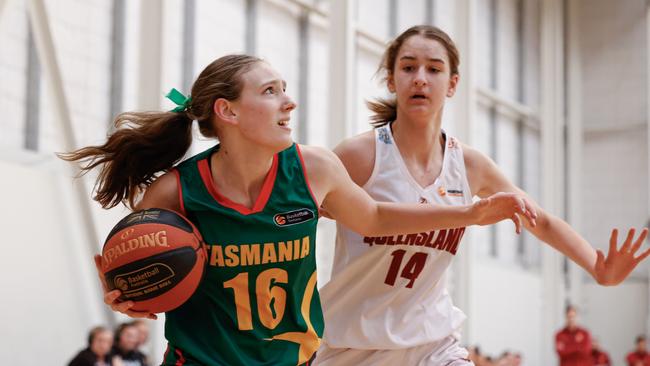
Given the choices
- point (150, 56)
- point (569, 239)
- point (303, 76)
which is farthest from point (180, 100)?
point (303, 76)

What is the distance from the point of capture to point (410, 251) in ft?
14.2

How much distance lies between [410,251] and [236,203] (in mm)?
1076

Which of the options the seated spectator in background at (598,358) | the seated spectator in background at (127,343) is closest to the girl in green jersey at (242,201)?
the seated spectator in background at (127,343)

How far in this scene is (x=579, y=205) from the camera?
2250 cm

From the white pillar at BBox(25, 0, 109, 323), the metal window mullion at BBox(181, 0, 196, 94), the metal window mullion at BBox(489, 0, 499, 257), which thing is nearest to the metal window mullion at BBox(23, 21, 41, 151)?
the white pillar at BBox(25, 0, 109, 323)

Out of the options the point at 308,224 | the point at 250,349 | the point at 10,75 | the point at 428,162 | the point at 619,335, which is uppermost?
the point at 10,75

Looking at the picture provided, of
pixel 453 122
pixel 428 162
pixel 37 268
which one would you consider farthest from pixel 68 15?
pixel 453 122

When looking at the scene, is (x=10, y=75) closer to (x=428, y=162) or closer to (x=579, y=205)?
(x=428, y=162)

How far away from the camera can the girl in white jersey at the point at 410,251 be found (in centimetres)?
→ 431

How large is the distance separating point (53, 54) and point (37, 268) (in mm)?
1994

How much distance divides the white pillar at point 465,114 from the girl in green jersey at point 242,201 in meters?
11.6

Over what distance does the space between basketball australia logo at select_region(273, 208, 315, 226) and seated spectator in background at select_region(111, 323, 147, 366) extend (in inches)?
215

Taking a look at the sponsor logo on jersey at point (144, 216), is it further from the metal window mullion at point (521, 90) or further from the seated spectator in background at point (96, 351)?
the metal window mullion at point (521, 90)

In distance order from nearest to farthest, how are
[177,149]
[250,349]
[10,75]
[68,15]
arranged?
[250,349] → [177,149] → [10,75] → [68,15]
